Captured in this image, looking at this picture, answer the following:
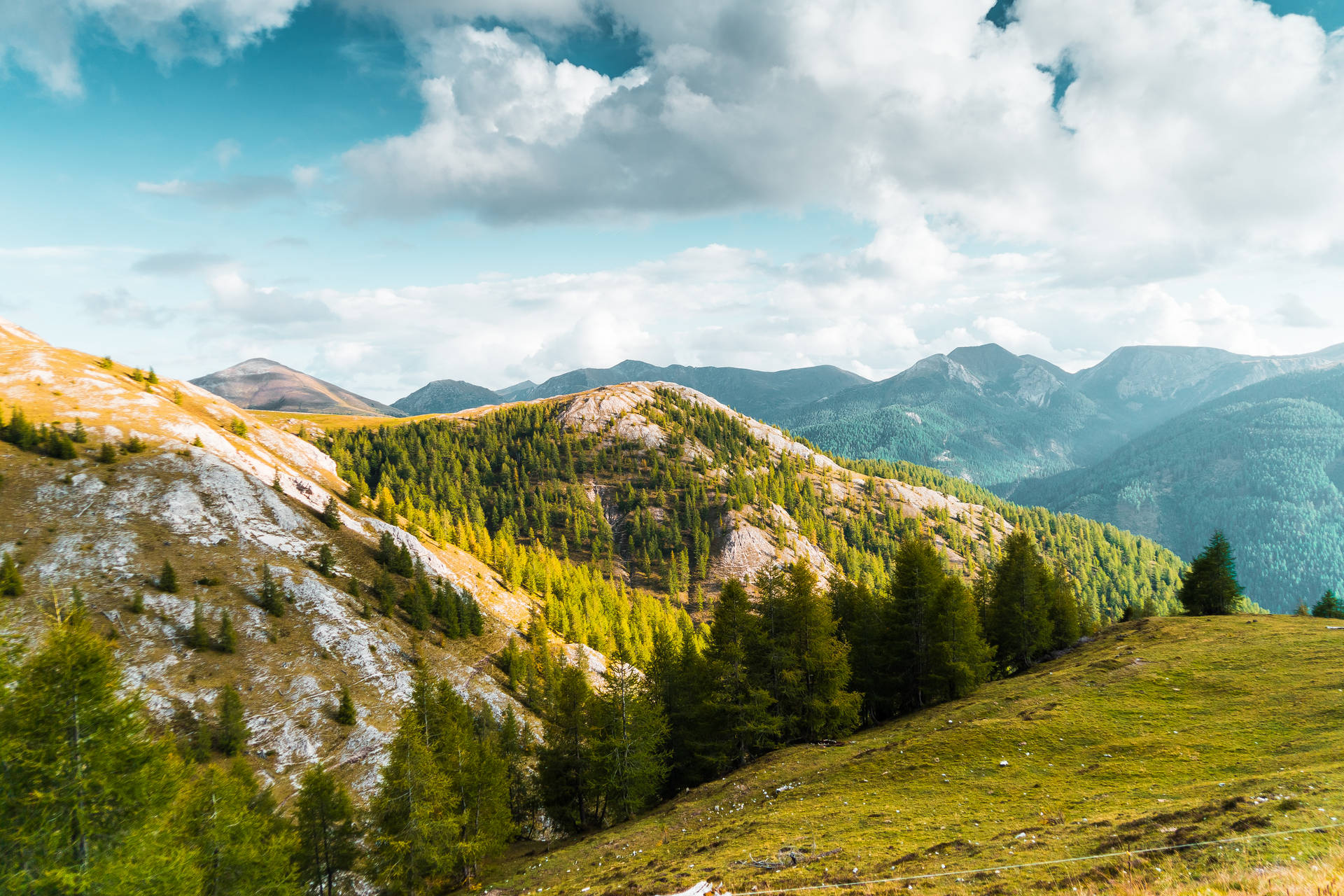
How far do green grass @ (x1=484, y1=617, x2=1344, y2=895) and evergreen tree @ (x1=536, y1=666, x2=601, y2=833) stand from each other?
4221mm

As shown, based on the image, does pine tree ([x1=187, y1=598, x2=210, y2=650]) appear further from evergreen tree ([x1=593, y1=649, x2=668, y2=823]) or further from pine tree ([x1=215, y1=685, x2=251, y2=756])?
evergreen tree ([x1=593, y1=649, x2=668, y2=823])

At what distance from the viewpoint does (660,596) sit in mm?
187250

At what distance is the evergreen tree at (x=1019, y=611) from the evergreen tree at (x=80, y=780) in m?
69.6

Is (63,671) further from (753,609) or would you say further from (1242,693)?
(1242,693)

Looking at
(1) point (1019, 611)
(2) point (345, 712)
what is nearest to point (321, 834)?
(2) point (345, 712)

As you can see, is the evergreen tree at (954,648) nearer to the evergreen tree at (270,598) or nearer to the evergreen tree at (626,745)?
the evergreen tree at (626,745)

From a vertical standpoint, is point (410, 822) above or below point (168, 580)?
below

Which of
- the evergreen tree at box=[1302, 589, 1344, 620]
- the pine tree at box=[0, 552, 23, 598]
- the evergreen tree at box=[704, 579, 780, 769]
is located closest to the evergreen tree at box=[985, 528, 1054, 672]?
the evergreen tree at box=[704, 579, 780, 769]

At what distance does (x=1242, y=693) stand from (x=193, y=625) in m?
104

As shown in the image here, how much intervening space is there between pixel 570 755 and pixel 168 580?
63898 millimetres

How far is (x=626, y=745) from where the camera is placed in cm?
4441

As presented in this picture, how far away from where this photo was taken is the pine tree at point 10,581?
6069 cm

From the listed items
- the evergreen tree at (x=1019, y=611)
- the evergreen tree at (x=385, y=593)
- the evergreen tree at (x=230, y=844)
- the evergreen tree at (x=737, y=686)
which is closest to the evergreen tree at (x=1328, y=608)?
the evergreen tree at (x=1019, y=611)

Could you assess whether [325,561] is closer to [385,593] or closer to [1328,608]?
[385,593]
